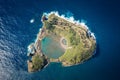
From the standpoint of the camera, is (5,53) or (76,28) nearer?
(5,53)

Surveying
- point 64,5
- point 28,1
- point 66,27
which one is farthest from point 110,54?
point 28,1

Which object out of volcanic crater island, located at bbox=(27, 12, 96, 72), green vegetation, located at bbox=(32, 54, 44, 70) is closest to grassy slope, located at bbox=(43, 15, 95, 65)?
volcanic crater island, located at bbox=(27, 12, 96, 72)

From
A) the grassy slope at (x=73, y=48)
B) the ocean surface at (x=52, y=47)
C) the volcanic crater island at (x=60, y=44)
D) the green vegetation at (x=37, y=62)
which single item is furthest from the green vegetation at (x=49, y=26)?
the green vegetation at (x=37, y=62)

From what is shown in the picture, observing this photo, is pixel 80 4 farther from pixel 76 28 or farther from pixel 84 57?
pixel 84 57

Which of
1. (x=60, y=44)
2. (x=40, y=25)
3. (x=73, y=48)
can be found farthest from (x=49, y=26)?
(x=73, y=48)

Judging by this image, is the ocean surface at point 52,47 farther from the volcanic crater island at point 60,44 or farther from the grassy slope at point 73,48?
the grassy slope at point 73,48

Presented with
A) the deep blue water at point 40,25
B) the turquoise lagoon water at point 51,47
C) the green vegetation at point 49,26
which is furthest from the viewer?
the green vegetation at point 49,26

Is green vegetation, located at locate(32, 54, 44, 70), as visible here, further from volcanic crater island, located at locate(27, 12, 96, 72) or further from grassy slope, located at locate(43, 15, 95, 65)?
grassy slope, located at locate(43, 15, 95, 65)
